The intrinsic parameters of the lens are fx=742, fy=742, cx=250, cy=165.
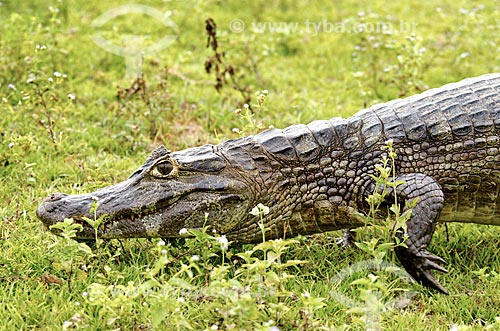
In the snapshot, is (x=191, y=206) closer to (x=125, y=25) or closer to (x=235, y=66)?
(x=235, y=66)

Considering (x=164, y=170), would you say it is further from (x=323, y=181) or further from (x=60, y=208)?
(x=323, y=181)

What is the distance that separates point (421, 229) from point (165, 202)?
59.1 inches

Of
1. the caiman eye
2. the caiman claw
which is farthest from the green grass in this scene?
the caiman eye

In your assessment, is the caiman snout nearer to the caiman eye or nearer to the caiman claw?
the caiman eye

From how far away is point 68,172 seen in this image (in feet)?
18.7

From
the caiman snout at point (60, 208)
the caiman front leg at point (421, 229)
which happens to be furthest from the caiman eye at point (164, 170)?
the caiman front leg at point (421, 229)

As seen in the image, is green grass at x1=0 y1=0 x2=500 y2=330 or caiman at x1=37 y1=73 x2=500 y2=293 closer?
green grass at x1=0 y1=0 x2=500 y2=330

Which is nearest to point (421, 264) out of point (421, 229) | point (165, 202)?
point (421, 229)

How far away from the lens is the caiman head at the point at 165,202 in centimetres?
430

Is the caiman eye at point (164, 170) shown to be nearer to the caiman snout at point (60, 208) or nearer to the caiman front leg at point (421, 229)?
the caiman snout at point (60, 208)

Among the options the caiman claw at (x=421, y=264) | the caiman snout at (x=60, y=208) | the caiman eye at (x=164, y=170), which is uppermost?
the caiman eye at (x=164, y=170)

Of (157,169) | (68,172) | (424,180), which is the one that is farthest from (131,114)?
(424,180)

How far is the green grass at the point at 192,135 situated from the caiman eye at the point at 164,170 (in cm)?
43

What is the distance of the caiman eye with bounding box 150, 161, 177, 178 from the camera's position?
14.3 feet
